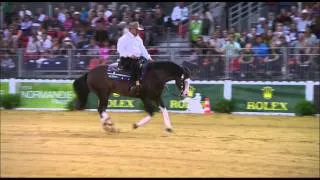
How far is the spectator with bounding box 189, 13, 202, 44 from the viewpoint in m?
22.6

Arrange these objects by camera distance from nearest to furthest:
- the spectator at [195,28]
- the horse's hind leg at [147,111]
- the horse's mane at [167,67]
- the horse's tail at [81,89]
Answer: the horse's hind leg at [147,111], the horse's mane at [167,67], the horse's tail at [81,89], the spectator at [195,28]

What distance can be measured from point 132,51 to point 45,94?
966 cm

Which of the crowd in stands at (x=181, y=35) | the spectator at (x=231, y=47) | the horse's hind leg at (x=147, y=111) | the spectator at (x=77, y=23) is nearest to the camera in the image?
the horse's hind leg at (x=147, y=111)

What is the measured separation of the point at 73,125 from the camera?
16422mm

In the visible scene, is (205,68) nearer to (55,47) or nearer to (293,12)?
(293,12)

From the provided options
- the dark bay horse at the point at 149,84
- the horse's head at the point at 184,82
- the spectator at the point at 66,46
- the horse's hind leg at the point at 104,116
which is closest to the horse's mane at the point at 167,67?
the dark bay horse at the point at 149,84

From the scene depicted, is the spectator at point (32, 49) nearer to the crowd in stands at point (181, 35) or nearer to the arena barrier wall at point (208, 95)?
the crowd in stands at point (181, 35)

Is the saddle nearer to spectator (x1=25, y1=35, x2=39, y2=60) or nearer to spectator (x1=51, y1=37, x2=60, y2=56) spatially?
spectator (x1=51, y1=37, x2=60, y2=56)

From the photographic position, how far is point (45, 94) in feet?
74.7

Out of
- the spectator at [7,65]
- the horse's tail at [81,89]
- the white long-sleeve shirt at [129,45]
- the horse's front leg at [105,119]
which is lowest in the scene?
the horse's front leg at [105,119]

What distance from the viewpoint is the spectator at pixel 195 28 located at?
2264 cm

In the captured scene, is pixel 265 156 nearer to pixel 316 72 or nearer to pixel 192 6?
pixel 316 72

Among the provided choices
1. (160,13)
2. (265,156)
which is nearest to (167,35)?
(160,13)

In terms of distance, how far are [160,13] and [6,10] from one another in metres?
8.70
